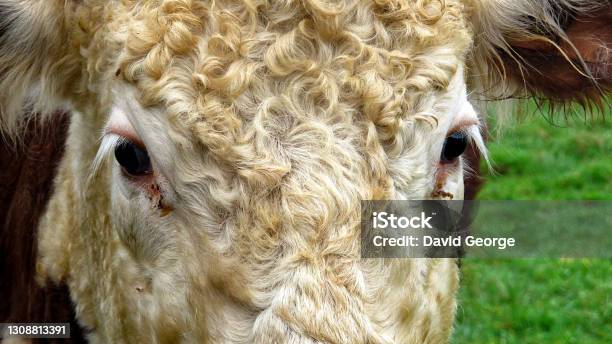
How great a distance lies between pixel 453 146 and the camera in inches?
111

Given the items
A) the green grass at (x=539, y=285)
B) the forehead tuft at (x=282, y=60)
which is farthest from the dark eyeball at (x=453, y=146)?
the green grass at (x=539, y=285)

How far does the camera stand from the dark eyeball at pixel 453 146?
2.78 meters

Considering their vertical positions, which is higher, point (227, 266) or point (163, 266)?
point (227, 266)

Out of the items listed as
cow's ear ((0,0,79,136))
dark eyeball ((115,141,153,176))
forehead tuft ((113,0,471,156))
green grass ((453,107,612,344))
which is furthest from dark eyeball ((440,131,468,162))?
green grass ((453,107,612,344))

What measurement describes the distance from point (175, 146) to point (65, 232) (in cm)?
129

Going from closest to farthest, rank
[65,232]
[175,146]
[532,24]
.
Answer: [175,146] → [532,24] → [65,232]

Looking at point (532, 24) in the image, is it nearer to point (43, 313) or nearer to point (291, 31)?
point (291, 31)

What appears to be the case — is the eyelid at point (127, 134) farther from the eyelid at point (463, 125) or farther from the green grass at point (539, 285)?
the green grass at point (539, 285)

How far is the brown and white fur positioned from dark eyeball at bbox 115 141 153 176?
36 millimetres

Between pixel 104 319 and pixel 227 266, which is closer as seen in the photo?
pixel 227 266

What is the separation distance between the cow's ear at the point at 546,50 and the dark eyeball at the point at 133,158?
1149 millimetres

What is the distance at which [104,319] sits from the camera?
3.25m

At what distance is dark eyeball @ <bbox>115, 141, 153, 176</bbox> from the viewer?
2.68 metres

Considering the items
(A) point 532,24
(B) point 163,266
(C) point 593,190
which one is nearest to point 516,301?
(C) point 593,190
